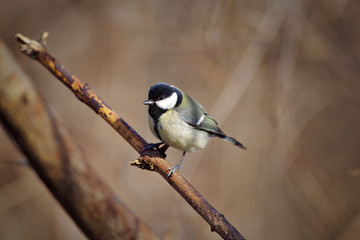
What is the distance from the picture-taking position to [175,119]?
193 centimetres

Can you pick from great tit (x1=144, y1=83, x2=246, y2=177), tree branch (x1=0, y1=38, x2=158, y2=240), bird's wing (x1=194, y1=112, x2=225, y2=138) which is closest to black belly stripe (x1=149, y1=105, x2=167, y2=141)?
great tit (x1=144, y1=83, x2=246, y2=177)

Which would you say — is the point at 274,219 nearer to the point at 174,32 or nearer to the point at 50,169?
the point at 174,32

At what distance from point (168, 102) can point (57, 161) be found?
2.74 ft

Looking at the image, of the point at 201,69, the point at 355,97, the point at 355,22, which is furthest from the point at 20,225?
the point at 355,22

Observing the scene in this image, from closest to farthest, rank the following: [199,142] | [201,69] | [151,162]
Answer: [151,162]
[199,142]
[201,69]

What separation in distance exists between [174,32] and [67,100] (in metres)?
1.66

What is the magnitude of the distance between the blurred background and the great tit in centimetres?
37

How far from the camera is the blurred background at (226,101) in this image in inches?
105

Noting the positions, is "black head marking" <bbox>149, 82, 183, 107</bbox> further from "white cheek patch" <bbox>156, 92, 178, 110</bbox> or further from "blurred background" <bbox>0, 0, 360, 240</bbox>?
"blurred background" <bbox>0, 0, 360, 240</bbox>

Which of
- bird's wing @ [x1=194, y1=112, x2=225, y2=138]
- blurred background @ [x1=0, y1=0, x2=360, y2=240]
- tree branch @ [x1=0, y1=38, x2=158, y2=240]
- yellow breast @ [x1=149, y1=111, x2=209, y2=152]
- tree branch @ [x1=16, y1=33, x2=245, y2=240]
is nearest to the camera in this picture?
tree branch @ [x1=0, y1=38, x2=158, y2=240]

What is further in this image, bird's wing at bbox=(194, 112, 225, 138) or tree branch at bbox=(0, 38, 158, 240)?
bird's wing at bbox=(194, 112, 225, 138)

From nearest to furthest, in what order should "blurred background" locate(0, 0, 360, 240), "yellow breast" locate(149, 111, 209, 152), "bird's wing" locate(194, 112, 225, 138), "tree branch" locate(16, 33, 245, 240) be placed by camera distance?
"tree branch" locate(16, 33, 245, 240)
"yellow breast" locate(149, 111, 209, 152)
"bird's wing" locate(194, 112, 225, 138)
"blurred background" locate(0, 0, 360, 240)

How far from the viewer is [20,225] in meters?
3.07

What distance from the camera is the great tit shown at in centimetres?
189
